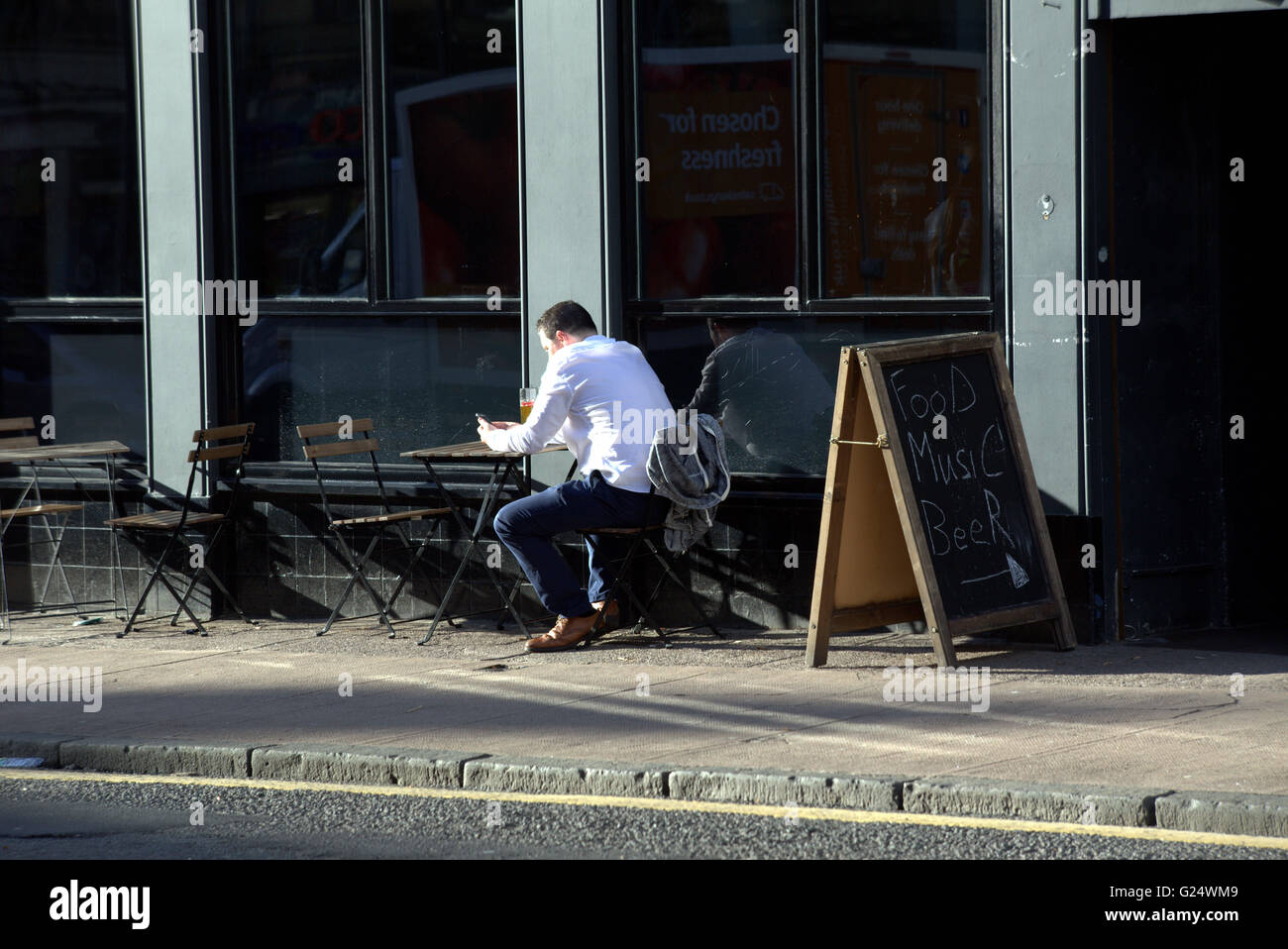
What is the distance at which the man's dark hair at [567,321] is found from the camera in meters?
9.50

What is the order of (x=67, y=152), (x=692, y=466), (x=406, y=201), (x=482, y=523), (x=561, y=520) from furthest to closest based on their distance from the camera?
(x=67, y=152)
(x=406, y=201)
(x=482, y=523)
(x=561, y=520)
(x=692, y=466)

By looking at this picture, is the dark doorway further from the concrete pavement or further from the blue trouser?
the blue trouser

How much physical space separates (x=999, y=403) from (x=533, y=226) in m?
2.95

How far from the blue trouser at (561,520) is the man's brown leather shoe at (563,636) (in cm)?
4

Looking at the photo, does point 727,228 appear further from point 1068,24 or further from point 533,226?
point 1068,24

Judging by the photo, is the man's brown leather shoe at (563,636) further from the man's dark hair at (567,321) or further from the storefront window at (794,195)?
the man's dark hair at (567,321)

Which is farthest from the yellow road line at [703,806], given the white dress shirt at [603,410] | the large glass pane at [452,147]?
the large glass pane at [452,147]

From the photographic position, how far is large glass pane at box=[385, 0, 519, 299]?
1045 centimetres

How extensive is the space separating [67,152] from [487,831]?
288 inches

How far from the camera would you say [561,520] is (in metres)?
9.31

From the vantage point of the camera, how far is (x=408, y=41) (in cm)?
1065

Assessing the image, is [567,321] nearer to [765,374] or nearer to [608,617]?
[765,374]

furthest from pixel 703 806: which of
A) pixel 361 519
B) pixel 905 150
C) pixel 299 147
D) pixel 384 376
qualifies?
pixel 299 147
